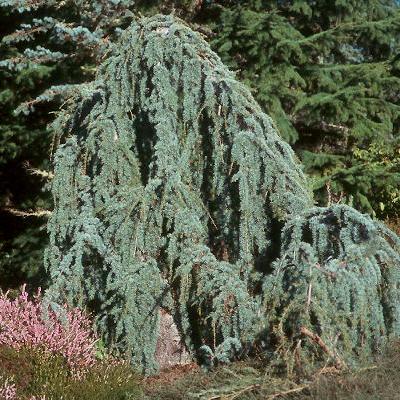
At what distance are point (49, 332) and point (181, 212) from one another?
1.21 m

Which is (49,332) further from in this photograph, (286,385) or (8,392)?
(286,385)

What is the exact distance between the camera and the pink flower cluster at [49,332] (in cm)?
446

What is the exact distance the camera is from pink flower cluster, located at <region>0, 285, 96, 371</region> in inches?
176

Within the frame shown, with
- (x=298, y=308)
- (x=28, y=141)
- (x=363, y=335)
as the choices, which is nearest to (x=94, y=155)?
(x=298, y=308)

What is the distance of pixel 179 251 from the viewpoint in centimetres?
504

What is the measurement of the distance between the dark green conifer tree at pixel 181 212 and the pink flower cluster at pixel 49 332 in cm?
24

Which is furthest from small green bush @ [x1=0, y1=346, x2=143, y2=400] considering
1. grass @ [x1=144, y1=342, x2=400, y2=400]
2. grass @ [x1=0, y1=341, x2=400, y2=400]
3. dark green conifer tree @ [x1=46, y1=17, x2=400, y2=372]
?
dark green conifer tree @ [x1=46, y1=17, x2=400, y2=372]

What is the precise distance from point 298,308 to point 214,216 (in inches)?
56.1

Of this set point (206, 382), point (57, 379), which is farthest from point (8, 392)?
point (206, 382)

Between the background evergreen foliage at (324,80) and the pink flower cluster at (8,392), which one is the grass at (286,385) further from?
the background evergreen foliage at (324,80)

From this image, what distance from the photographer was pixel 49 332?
467 cm

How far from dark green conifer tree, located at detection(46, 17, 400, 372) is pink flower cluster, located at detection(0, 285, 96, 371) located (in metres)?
0.24

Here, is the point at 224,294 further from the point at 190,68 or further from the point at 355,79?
the point at 355,79

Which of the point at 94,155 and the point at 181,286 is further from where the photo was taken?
the point at 94,155
